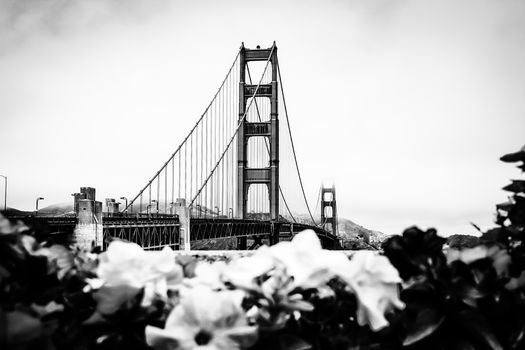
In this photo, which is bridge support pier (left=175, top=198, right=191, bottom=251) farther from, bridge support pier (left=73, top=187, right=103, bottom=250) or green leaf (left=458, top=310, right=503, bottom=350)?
green leaf (left=458, top=310, right=503, bottom=350)

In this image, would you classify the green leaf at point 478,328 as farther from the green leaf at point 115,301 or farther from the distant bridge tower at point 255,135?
the distant bridge tower at point 255,135

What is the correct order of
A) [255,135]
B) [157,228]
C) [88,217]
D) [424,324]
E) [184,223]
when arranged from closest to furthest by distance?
[424,324] → [88,217] → [157,228] → [184,223] → [255,135]

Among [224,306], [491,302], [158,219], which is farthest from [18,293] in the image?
[158,219]

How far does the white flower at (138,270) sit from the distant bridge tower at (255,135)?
118ft

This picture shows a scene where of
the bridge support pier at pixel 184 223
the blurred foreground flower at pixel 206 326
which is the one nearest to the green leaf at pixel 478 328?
the blurred foreground flower at pixel 206 326

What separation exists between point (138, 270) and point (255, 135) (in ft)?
126

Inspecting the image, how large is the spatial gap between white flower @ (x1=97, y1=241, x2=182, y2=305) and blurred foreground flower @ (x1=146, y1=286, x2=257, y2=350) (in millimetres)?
131

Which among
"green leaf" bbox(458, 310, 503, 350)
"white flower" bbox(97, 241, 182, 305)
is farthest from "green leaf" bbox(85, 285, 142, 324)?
"green leaf" bbox(458, 310, 503, 350)

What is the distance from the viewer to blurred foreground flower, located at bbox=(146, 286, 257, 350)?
2.62 feet

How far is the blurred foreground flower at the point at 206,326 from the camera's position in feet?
2.62

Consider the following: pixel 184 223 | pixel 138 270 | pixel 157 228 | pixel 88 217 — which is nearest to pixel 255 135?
pixel 184 223

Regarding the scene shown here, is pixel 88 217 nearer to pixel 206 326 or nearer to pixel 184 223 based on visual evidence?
pixel 184 223

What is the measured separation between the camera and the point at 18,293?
893mm

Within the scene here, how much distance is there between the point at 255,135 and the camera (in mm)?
39125
